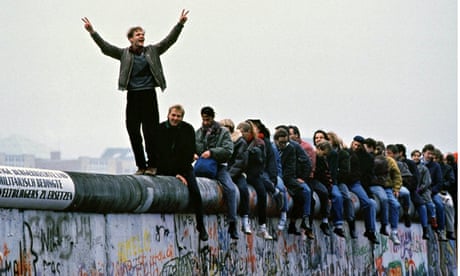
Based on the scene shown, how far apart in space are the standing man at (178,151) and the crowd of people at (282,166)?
0.04 feet

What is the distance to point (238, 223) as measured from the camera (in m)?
23.8

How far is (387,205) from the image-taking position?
101 feet

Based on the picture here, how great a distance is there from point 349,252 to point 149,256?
34.1 feet

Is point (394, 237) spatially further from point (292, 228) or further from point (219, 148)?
point (219, 148)

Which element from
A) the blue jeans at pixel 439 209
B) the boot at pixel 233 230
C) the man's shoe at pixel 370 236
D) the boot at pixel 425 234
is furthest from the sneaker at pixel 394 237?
the boot at pixel 233 230

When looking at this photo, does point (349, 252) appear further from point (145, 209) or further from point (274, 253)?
point (145, 209)

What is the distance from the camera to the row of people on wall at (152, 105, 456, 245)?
21.5 metres

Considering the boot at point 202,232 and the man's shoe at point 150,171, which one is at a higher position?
the man's shoe at point 150,171

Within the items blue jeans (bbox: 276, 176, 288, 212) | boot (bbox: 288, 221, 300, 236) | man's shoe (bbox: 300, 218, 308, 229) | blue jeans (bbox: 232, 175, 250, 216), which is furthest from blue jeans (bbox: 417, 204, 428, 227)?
blue jeans (bbox: 232, 175, 250, 216)

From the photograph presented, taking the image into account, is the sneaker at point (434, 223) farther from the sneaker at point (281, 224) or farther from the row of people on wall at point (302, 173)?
the sneaker at point (281, 224)

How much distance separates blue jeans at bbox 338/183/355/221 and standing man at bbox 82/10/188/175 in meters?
8.24

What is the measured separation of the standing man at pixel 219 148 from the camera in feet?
72.5

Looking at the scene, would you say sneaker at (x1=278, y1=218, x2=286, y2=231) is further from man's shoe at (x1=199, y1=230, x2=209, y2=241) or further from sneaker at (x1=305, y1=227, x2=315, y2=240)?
man's shoe at (x1=199, y1=230, x2=209, y2=241)

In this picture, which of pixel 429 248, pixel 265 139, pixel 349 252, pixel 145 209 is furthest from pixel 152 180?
pixel 429 248
